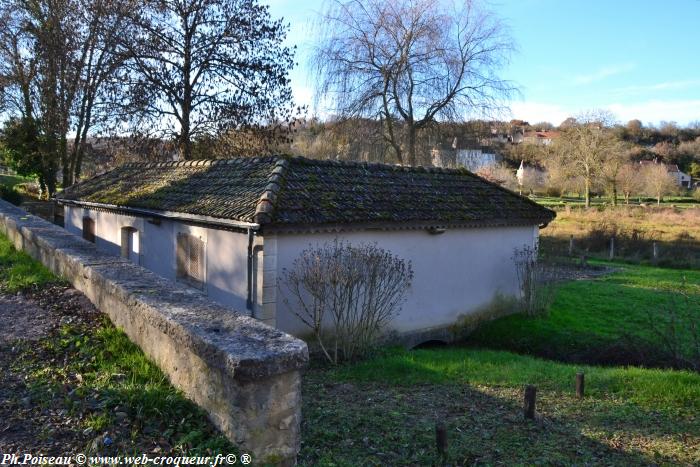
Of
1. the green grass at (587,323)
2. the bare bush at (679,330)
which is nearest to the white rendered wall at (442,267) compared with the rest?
the green grass at (587,323)

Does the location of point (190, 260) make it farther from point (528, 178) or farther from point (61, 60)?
point (528, 178)

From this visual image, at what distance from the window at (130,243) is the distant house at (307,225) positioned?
0.03m

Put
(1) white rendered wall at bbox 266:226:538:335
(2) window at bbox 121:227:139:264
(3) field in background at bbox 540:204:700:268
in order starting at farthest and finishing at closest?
(3) field in background at bbox 540:204:700:268
(2) window at bbox 121:227:139:264
(1) white rendered wall at bbox 266:226:538:335

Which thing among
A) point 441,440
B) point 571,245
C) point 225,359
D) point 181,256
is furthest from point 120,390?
point 571,245

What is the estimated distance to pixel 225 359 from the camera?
113 inches

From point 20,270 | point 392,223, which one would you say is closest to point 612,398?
point 392,223

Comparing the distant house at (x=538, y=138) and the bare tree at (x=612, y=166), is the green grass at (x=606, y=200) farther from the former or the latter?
the distant house at (x=538, y=138)

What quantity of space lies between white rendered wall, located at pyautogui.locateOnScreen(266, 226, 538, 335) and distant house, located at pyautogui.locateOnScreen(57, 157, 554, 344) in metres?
0.02

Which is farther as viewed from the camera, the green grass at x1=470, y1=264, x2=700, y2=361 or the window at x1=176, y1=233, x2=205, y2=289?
the green grass at x1=470, y1=264, x2=700, y2=361

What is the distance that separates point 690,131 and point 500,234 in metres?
75.8

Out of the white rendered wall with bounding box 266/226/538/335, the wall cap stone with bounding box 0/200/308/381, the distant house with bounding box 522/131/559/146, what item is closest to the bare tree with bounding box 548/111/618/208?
the distant house with bounding box 522/131/559/146

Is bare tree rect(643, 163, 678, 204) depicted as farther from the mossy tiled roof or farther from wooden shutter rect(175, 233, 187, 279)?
wooden shutter rect(175, 233, 187, 279)

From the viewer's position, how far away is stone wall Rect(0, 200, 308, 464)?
9.30 ft

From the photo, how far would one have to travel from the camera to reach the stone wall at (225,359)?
283 centimetres
